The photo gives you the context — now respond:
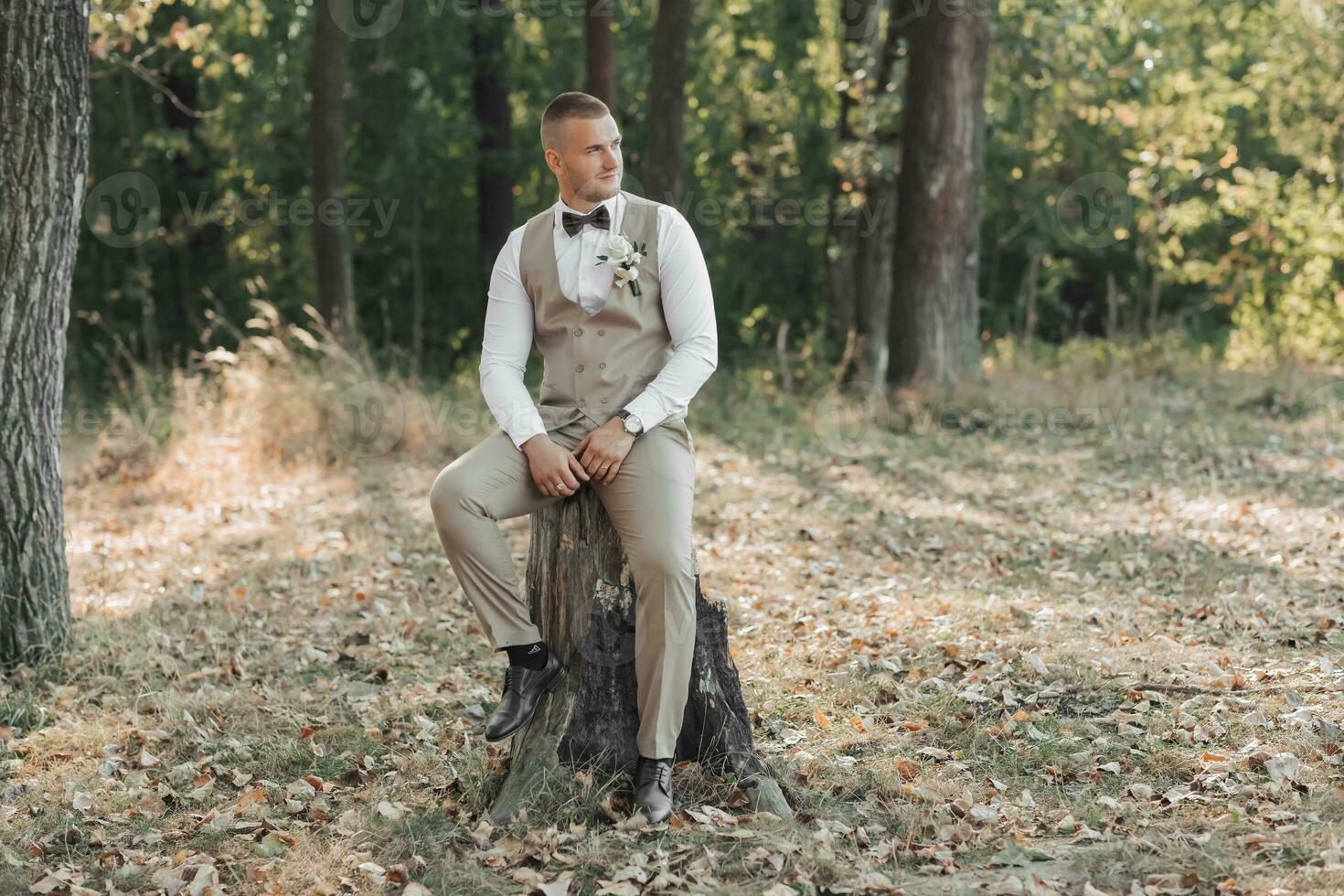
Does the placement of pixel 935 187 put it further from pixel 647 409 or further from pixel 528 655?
pixel 528 655

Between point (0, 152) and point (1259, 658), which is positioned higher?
point (0, 152)

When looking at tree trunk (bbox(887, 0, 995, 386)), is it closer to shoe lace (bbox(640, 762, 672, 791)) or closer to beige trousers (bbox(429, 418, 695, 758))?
beige trousers (bbox(429, 418, 695, 758))

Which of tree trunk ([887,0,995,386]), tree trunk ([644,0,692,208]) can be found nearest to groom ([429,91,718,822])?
tree trunk ([887,0,995,386])

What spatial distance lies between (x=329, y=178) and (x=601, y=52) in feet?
10.4

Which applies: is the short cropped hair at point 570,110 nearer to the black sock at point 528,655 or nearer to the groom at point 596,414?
the groom at point 596,414

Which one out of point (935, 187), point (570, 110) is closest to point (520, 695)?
point (570, 110)

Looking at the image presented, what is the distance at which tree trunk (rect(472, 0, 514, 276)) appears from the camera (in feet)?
65.0

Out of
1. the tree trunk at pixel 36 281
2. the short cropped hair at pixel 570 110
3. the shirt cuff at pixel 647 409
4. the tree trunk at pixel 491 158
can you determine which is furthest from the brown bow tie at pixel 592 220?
the tree trunk at pixel 491 158

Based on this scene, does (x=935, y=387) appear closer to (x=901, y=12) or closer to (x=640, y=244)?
(x=901, y=12)

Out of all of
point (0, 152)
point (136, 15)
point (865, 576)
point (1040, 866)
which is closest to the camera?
point (1040, 866)

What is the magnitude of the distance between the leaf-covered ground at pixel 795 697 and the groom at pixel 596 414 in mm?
482

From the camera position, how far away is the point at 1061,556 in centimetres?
757

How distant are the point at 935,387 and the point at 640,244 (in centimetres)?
851

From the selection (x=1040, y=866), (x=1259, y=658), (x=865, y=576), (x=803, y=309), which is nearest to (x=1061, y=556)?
(x=865, y=576)
